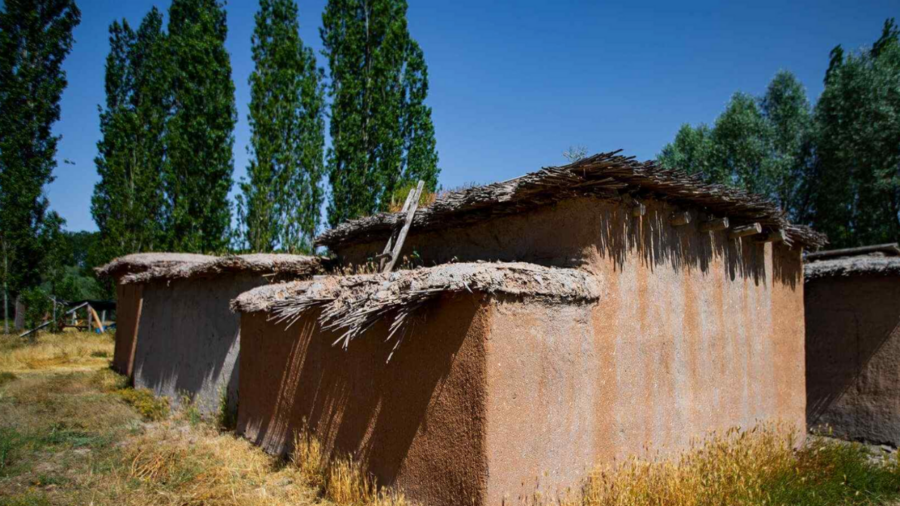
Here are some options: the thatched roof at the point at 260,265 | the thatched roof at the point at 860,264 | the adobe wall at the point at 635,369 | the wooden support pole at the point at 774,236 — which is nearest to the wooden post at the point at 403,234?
the thatched roof at the point at 260,265

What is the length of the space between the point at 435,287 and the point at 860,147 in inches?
697

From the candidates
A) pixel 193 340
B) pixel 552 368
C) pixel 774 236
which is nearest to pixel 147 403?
pixel 193 340

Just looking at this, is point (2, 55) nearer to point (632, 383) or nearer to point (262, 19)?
point (262, 19)

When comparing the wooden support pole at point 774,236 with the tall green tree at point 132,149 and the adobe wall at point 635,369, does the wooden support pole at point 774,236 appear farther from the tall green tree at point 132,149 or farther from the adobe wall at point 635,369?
the tall green tree at point 132,149

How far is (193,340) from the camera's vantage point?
32.0 feet

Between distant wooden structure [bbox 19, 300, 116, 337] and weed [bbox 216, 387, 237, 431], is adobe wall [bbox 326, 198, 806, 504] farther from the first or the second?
distant wooden structure [bbox 19, 300, 116, 337]

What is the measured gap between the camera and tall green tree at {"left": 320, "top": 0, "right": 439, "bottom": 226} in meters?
15.8

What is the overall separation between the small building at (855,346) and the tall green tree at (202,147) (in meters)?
15.9

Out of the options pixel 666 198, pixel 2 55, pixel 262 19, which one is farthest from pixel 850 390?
pixel 2 55

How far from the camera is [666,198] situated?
18.8 feet

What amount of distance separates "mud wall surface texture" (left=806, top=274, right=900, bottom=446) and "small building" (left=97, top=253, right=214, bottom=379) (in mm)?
12214

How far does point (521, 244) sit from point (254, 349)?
424cm

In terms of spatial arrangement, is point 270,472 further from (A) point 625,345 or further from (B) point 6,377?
(B) point 6,377

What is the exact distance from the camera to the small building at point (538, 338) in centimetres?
423
